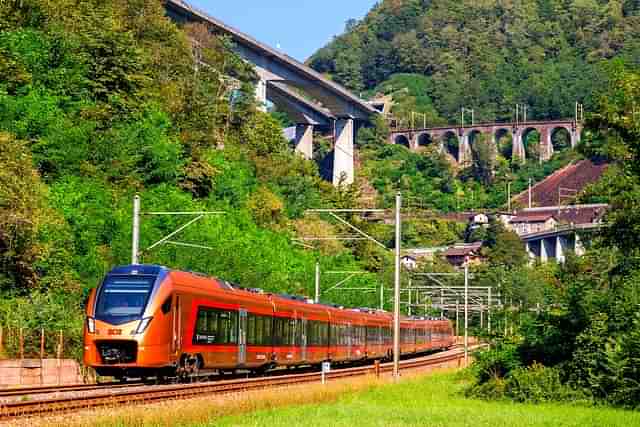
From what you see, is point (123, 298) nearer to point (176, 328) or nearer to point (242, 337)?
point (176, 328)

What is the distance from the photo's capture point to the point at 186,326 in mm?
37125

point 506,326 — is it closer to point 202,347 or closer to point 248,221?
point 202,347

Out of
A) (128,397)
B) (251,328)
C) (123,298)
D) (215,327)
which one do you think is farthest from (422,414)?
(251,328)

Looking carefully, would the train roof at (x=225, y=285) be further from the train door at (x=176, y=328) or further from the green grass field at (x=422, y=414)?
the green grass field at (x=422, y=414)

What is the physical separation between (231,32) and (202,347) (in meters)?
89.6

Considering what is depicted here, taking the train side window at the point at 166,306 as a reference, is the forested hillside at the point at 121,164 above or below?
above

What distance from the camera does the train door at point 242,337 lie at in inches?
1660

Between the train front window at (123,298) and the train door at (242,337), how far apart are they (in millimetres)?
7083

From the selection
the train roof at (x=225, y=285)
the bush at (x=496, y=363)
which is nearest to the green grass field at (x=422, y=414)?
the bush at (x=496, y=363)

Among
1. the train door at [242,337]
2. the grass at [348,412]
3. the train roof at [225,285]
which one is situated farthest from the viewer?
the train door at [242,337]

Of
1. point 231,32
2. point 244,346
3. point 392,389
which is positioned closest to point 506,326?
point 392,389

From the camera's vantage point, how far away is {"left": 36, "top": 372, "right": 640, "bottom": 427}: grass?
2695 centimetres

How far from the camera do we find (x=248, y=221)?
88.6m

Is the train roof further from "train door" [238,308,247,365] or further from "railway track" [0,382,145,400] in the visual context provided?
"railway track" [0,382,145,400]
